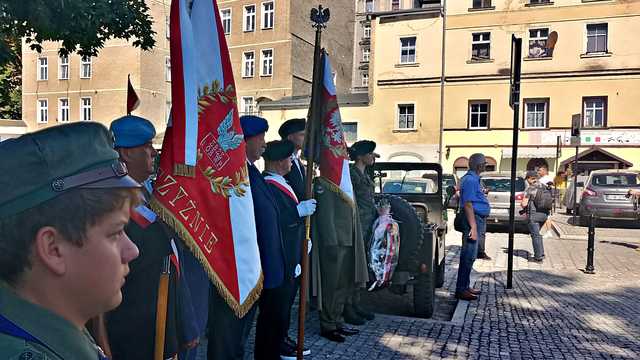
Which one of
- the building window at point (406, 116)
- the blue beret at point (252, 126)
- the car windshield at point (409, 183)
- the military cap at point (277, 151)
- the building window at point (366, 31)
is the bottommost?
the car windshield at point (409, 183)

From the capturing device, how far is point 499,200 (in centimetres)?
1411

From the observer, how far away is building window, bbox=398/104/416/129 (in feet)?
101

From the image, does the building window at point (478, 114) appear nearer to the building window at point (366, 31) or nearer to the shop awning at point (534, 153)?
the shop awning at point (534, 153)

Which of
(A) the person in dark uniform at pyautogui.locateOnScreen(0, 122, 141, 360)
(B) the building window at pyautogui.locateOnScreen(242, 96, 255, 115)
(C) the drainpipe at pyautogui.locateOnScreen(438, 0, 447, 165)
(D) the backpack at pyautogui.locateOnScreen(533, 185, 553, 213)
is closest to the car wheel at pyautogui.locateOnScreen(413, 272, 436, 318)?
(A) the person in dark uniform at pyautogui.locateOnScreen(0, 122, 141, 360)

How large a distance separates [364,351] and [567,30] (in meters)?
28.5

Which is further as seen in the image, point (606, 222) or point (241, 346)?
point (606, 222)

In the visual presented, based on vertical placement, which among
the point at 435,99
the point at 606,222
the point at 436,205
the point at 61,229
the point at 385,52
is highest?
the point at 385,52

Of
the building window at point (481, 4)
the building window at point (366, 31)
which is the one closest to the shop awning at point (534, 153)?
the building window at point (481, 4)

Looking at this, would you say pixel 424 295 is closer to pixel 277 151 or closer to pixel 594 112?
pixel 277 151

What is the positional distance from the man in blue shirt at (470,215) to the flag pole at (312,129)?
3.10m

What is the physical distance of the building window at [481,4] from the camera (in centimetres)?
2947

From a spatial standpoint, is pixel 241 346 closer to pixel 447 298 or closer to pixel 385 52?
pixel 447 298

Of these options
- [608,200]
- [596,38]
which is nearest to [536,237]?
[608,200]

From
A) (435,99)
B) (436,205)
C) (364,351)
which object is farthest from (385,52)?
(364,351)
